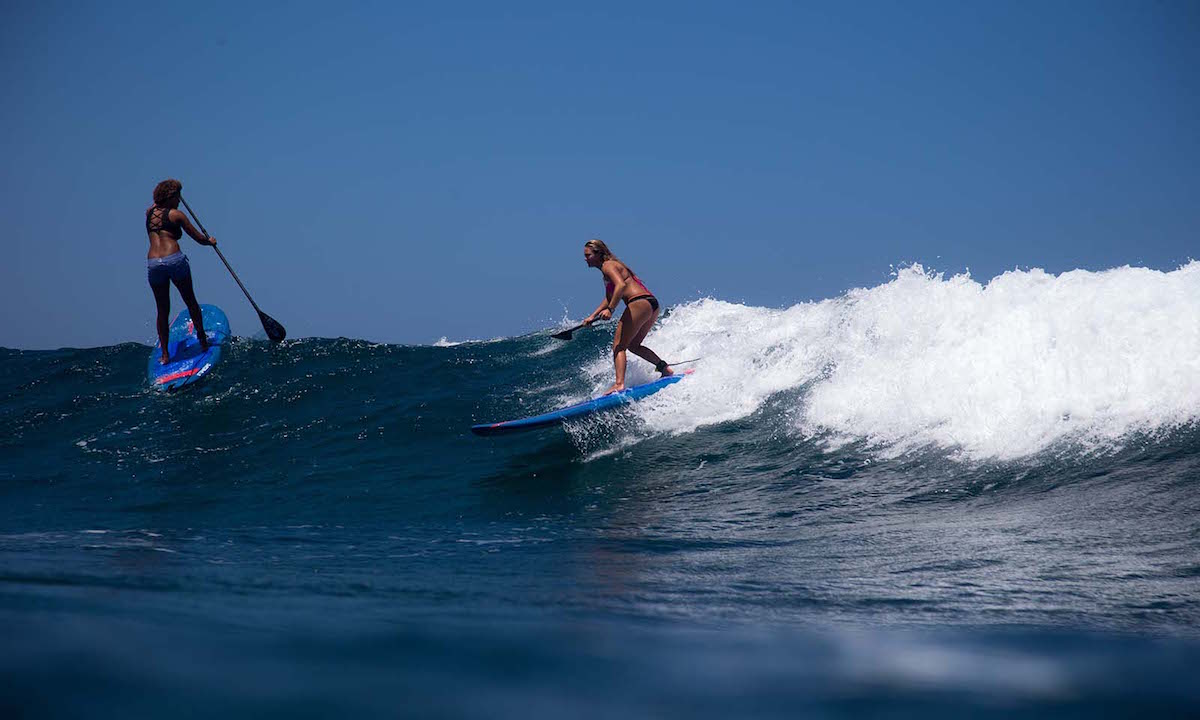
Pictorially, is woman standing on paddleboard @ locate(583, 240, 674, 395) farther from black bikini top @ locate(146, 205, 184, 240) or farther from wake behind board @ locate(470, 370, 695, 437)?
black bikini top @ locate(146, 205, 184, 240)

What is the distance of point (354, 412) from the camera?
10.0 meters

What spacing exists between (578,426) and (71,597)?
5784mm

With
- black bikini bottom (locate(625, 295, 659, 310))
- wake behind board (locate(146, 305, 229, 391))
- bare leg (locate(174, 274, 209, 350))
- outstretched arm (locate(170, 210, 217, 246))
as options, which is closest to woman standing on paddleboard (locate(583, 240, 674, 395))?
black bikini bottom (locate(625, 295, 659, 310))

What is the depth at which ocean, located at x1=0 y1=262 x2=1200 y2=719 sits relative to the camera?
1.66 meters

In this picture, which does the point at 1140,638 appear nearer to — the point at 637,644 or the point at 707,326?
the point at 637,644

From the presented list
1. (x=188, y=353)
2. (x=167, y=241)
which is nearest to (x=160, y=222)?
(x=167, y=241)

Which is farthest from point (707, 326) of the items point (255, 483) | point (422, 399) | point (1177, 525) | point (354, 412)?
point (1177, 525)

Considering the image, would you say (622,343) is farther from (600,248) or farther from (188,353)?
(188,353)

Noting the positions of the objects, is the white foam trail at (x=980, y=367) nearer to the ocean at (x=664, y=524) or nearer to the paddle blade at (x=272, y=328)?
the ocean at (x=664, y=524)

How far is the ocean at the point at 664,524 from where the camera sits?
166cm

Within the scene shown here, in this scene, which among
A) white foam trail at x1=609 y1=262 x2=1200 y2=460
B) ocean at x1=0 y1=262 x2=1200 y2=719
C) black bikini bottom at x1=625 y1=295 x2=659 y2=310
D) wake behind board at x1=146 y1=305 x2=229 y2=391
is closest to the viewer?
ocean at x1=0 y1=262 x2=1200 y2=719

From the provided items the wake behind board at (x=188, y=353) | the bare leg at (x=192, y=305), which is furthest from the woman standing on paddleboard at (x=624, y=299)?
the wake behind board at (x=188, y=353)

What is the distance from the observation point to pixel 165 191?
905 centimetres

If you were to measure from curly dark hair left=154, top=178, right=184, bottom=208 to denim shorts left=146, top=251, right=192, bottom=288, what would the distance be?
1.87ft
